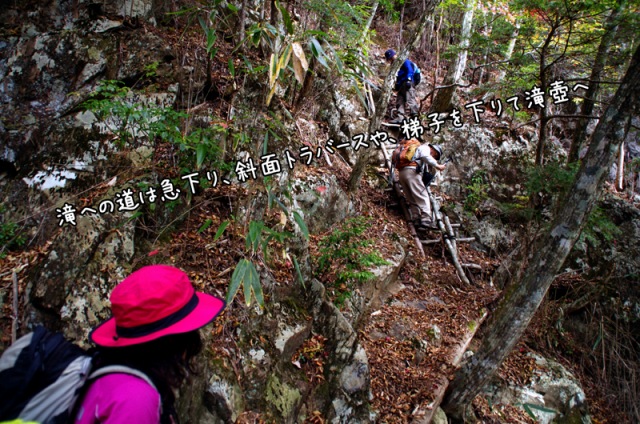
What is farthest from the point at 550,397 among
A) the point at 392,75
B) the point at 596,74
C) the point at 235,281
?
the point at 392,75

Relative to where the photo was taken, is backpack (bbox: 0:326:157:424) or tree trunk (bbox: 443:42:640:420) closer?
backpack (bbox: 0:326:157:424)

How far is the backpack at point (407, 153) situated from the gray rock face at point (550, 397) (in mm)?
4378

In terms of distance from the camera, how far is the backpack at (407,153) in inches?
284

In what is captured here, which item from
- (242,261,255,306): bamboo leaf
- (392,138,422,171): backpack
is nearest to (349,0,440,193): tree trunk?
(392,138,422,171): backpack

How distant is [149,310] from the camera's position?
143cm

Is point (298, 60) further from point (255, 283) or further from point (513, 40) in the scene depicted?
point (513, 40)

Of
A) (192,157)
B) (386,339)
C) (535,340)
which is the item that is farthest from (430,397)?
(192,157)

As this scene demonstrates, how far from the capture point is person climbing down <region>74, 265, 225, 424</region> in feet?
4.23

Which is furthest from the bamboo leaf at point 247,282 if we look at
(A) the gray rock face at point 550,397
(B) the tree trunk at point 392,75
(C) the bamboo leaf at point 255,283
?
(A) the gray rock face at point 550,397

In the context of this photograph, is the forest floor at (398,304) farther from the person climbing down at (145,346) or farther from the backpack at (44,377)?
the backpack at (44,377)

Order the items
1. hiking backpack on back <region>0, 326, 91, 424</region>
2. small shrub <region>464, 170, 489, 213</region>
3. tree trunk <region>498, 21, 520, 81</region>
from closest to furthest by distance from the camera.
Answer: hiking backpack on back <region>0, 326, 91, 424</region> < tree trunk <region>498, 21, 520, 81</region> < small shrub <region>464, 170, 489, 213</region>

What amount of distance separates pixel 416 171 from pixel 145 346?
6.67 meters

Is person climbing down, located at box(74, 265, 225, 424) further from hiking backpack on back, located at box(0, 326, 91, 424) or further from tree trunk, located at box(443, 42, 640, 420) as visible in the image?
tree trunk, located at box(443, 42, 640, 420)

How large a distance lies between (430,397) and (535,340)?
Result: 3186 mm
